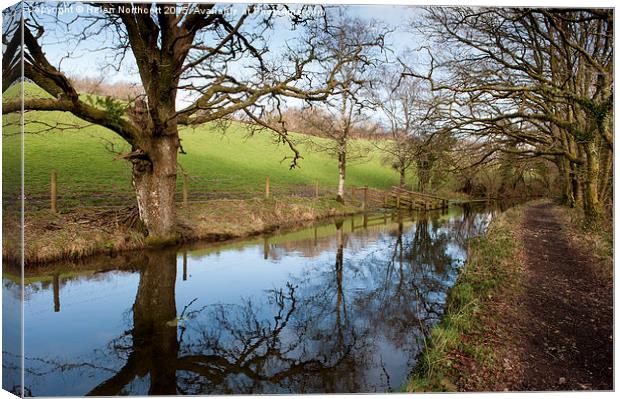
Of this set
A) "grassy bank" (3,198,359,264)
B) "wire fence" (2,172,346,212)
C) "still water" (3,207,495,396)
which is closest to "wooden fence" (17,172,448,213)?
"wire fence" (2,172,346,212)

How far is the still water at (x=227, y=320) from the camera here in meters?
4.52

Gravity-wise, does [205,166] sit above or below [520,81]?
below

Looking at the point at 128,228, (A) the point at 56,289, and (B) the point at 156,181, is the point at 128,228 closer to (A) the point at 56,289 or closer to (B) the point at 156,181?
(B) the point at 156,181

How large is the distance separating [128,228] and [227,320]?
521cm

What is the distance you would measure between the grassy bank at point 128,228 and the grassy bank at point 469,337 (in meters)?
4.24

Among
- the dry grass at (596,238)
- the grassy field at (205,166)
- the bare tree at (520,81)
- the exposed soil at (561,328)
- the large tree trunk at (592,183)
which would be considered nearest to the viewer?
the exposed soil at (561,328)

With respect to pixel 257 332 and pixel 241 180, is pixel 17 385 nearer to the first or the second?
pixel 257 332

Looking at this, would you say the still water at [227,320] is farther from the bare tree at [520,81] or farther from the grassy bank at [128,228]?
the bare tree at [520,81]

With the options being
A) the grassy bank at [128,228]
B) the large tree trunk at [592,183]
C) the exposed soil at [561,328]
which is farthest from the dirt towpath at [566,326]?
the grassy bank at [128,228]

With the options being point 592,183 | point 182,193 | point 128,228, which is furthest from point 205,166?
point 592,183

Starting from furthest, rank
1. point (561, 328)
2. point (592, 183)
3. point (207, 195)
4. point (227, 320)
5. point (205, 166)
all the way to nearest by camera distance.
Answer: point (205, 166) < point (207, 195) < point (592, 183) < point (227, 320) < point (561, 328)

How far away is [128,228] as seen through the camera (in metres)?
10.3

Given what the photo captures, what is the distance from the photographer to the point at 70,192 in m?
13.4

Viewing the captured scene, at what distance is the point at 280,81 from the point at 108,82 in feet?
9.24
